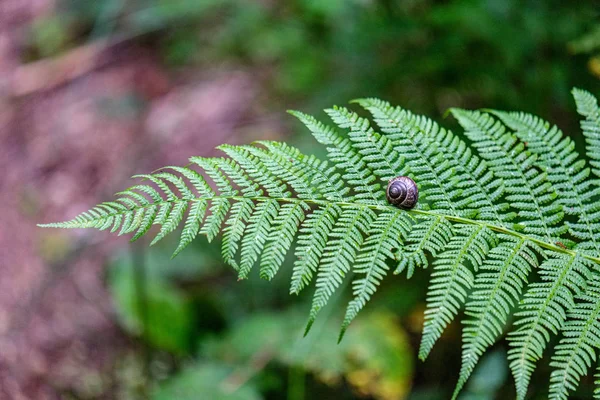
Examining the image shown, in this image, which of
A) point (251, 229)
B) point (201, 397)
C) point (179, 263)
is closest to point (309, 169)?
point (251, 229)

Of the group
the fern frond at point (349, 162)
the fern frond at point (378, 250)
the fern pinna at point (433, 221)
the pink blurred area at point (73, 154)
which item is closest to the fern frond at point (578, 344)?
the fern pinna at point (433, 221)

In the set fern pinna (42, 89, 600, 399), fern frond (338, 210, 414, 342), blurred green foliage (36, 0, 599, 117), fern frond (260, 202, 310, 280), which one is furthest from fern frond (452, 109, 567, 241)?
A: blurred green foliage (36, 0, 599, 117)

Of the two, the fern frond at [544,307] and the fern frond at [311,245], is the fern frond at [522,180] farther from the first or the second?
the fern frond at [311,245]

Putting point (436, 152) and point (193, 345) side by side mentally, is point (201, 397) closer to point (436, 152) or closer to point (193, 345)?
point (193, 345)

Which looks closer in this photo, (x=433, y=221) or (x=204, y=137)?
(x=433, y=221)

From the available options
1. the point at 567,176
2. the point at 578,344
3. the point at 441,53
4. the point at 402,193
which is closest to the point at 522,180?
the point at 567,176

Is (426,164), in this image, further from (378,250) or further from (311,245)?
(311,245)
